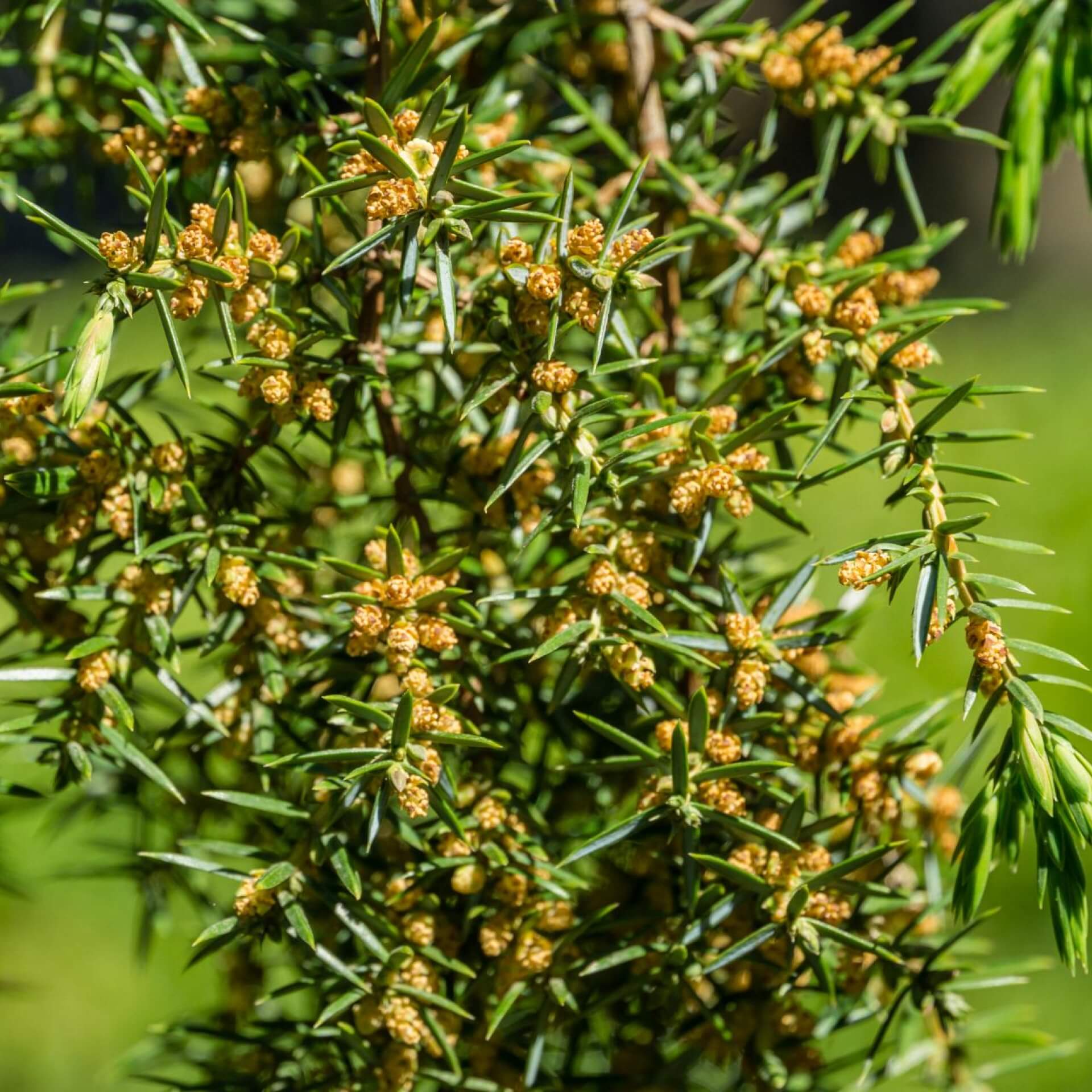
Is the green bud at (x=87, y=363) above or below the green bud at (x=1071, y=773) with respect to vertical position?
above

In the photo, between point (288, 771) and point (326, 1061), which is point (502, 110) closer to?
point (288, 771)

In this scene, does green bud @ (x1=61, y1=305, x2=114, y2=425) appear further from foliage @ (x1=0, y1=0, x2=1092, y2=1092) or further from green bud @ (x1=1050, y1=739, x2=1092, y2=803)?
green bud @ (x1=1050, y1=739, x2=1092, y2=803)

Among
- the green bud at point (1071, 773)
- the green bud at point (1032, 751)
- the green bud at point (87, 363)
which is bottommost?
the green bud at point (1071, 773)

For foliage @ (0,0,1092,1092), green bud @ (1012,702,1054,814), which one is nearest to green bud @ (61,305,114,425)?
foliage @ (0,0,1092,1092)

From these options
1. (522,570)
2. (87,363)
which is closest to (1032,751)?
(522,570)

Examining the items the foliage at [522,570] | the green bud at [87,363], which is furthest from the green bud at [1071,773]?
the green bud at [87,363]

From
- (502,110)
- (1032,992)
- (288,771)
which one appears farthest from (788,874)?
(1032,992)

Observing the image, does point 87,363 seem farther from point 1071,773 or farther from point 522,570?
point 1071,773

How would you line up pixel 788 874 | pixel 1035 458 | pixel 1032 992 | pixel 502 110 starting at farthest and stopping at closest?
pixel 1035 458, pixel 1032 992, pixel 502 110, pixel 788 874

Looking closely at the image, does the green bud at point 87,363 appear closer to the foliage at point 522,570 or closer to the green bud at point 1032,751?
the foliage at point 522,570
